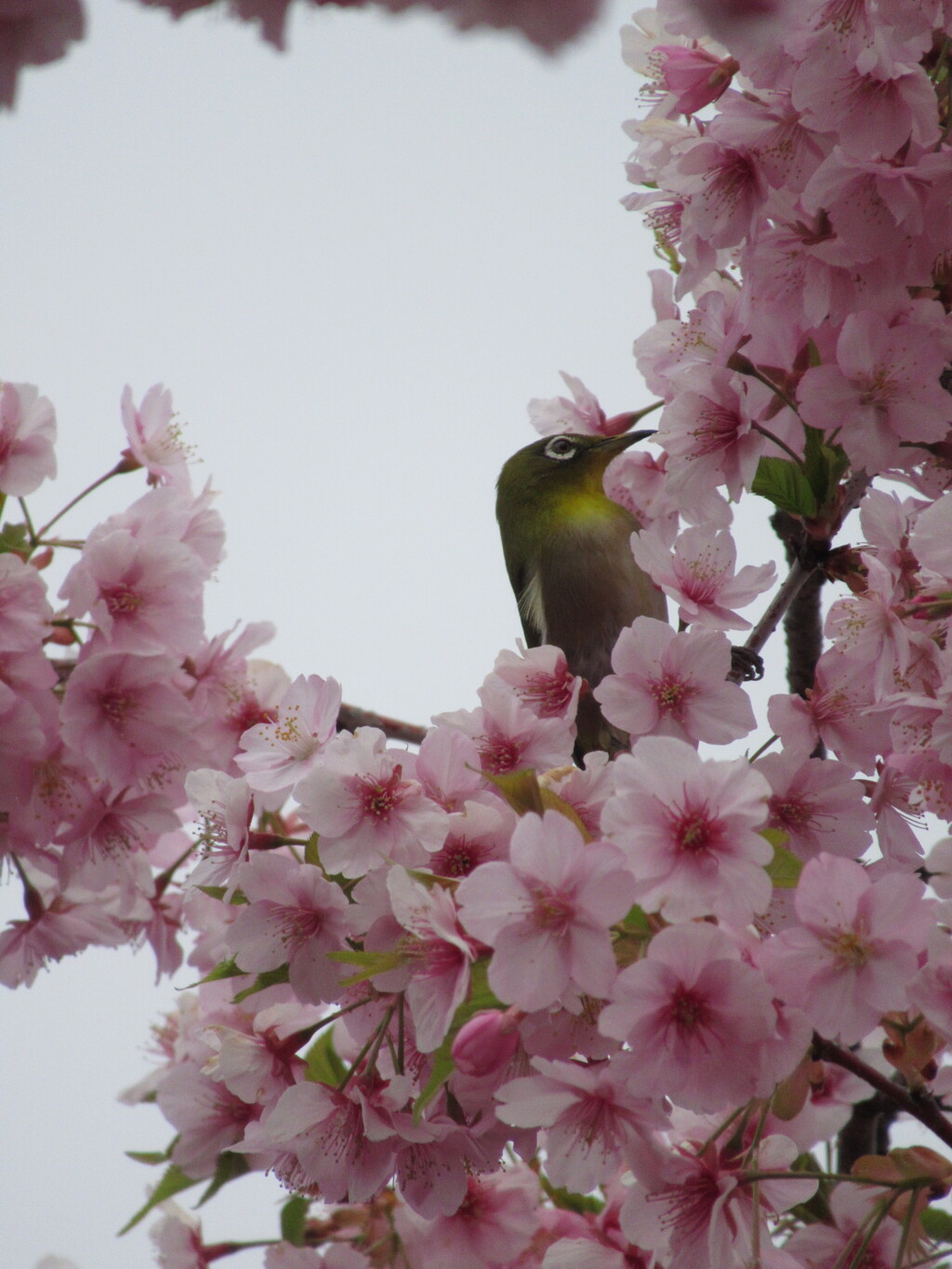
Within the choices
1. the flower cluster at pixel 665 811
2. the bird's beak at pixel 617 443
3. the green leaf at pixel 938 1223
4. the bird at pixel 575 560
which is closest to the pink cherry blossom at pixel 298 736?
the flower cluster at pixel 665 811

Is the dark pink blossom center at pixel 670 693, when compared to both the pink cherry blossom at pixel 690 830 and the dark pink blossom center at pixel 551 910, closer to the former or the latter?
the pink cherry blossom at pixel 690 830

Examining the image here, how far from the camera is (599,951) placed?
4.11ft

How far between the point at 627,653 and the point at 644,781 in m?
0.33

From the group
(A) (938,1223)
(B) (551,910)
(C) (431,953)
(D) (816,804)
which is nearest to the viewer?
(B) (551,910)

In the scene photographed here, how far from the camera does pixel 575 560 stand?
3512 millimetres

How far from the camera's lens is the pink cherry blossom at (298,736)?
1648 millimetres

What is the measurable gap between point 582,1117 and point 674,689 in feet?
1.83

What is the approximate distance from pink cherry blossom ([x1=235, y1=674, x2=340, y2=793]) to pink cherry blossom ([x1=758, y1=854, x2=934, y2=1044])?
68 centimetres

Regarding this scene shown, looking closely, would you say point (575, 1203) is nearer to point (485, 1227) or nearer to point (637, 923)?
point (485, 1227)

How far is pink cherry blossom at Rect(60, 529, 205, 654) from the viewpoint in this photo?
78.3 inches

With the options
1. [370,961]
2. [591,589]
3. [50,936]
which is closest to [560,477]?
[591,589]

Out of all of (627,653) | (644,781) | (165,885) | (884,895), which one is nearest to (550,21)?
(644,781)

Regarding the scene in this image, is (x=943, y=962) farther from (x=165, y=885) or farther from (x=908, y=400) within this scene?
(x=165, y=885)

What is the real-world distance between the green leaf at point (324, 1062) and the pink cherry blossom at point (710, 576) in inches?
34.9
